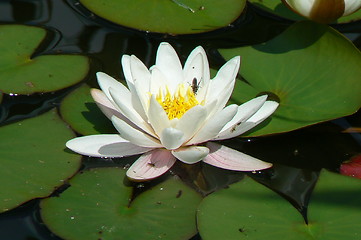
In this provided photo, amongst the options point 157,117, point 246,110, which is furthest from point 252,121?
point 157,117

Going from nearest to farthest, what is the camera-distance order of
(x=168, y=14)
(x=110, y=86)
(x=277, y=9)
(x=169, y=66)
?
(x=110, y=86) < (x=169, y=66) < (x=168, y=14) < (x=277, y=9)

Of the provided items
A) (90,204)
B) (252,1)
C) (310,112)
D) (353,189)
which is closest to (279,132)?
(310,112)

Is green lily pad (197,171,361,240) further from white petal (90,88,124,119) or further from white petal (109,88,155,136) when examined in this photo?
white petal (90,88,124,119)

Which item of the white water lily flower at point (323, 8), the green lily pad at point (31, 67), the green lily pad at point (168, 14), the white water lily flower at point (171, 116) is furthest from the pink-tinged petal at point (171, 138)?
the white water lily flower at point (323, 8)

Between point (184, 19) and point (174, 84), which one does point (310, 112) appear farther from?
point (184, 19)

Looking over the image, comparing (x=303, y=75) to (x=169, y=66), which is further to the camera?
(x=303, y=75)

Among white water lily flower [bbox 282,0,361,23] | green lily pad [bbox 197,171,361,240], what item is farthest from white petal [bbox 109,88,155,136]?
white water lily flower [bbox 282,0,361,23]

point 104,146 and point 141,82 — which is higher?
point 141,82

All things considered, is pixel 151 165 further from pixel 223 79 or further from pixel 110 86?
pixel 223 79
